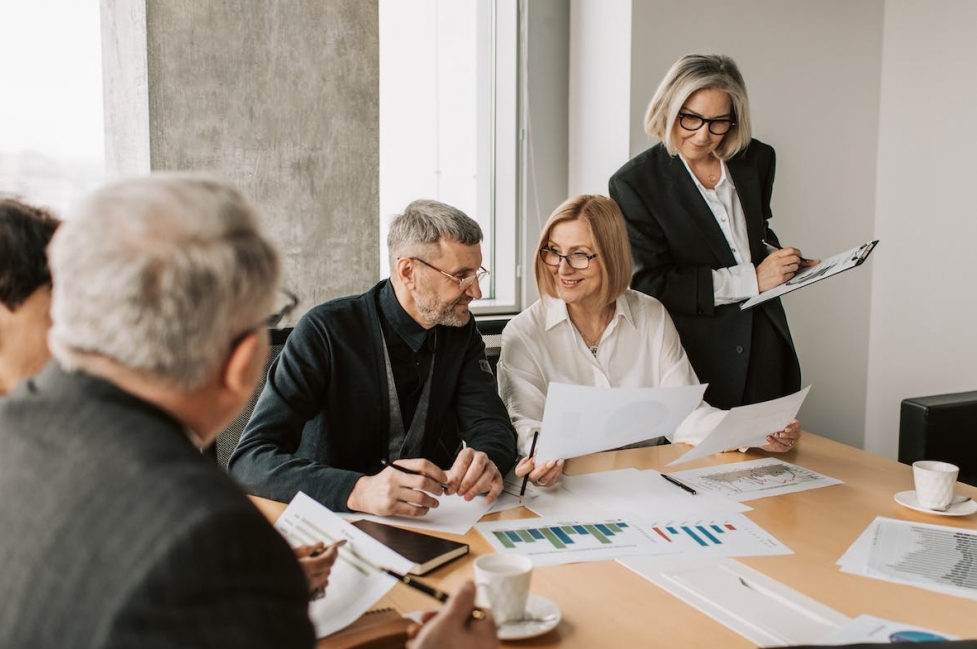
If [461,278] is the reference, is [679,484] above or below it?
below

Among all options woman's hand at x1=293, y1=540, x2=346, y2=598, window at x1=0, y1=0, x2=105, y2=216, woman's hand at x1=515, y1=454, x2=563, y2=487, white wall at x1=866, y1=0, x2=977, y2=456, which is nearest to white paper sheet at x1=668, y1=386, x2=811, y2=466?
woman's hand at x1=515, y1=454, x2=563, y2=487

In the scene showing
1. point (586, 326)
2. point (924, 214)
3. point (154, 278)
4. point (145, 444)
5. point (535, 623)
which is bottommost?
point (535, 623)

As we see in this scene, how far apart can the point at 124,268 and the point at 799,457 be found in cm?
163

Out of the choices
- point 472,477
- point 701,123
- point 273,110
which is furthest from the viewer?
point 273,110

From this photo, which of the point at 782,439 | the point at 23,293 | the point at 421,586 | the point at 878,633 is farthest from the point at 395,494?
the point at 782,439

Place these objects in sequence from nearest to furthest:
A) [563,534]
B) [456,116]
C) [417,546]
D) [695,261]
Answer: [417,546]
[563,534]
[695,261]
[456,116]

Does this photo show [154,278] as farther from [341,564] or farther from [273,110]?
[273,110]

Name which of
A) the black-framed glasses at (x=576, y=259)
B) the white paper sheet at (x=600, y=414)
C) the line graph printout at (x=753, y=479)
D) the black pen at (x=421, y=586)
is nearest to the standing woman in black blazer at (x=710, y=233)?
the black-framed glasses at (x=576, y=259)

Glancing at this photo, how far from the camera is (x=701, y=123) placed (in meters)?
2.40

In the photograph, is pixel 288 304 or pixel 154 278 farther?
pixel 288 304

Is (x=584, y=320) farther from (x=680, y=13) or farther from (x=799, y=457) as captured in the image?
(x=680, y=13)

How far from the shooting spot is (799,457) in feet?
6.15

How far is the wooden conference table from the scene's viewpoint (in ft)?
3.43

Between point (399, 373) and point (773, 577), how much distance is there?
3.23 ft
